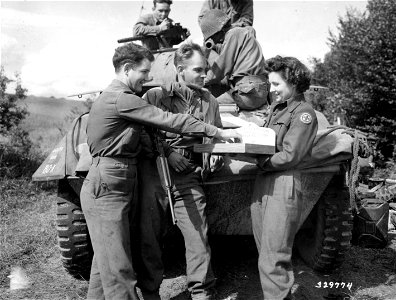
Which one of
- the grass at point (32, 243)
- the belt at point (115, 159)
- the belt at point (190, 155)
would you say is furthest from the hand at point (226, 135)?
the grass at point (32, 243)

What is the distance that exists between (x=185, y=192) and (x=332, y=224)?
146 centimetres

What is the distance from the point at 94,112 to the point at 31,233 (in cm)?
340

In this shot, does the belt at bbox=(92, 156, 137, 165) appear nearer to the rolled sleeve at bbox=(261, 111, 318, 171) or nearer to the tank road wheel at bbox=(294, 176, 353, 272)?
the rolled sleeve at bbox=(261, 111, 318, 171)

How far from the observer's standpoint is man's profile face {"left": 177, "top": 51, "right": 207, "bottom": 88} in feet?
12.5

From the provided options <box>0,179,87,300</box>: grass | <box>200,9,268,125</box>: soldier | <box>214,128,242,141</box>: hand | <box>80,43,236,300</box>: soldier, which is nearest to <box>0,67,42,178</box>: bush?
<box>0,179,87,300</box>: grass

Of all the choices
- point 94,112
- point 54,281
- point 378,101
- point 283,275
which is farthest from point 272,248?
point 378,101

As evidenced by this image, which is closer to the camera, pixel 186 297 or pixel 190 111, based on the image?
pixel 190 111

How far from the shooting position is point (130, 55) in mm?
3502

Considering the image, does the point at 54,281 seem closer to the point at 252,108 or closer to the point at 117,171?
the point at 117,171

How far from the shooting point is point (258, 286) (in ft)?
15.2

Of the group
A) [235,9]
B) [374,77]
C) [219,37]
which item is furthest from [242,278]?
Result: [374,77]

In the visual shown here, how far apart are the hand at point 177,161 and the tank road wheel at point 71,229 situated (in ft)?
4.30

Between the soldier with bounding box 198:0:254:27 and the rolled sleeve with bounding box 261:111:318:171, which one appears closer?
the rolled sleeve with bounding box 261:111:318:171

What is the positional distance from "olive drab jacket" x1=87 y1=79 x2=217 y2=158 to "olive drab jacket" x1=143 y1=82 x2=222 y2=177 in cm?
32
